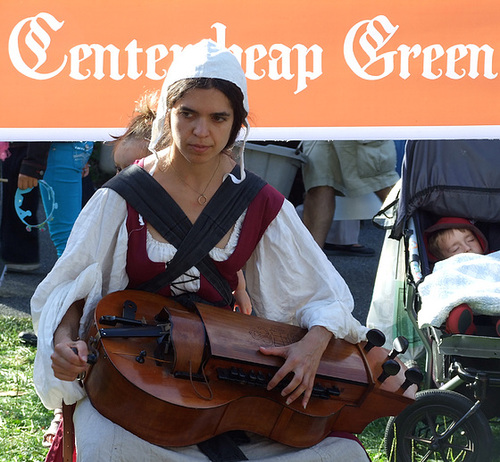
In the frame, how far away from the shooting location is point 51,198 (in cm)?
458

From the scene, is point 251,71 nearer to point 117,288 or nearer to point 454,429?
point 117,288

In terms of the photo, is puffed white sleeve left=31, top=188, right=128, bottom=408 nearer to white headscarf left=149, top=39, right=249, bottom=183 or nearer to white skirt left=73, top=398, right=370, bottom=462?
white skirt left=73, top=398, right=370, bottom=462

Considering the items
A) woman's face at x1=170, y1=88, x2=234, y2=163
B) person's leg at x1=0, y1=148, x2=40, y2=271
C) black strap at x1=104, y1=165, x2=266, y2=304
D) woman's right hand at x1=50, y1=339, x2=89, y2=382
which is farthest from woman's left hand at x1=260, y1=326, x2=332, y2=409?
person's leg at x1=0, y1=148, x2=40, y2=271

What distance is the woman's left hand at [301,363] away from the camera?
2248mm

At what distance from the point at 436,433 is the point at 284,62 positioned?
164cm

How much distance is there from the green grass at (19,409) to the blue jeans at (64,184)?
62 cm

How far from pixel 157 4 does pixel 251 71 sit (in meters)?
0.48

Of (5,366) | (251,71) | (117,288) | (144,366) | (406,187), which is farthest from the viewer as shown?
(5,366)

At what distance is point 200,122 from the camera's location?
8.01ft

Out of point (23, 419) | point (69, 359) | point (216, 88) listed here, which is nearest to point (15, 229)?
point (23, 419)

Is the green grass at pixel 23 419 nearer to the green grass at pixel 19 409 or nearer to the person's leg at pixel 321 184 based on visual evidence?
the green grass at pixel 19 409

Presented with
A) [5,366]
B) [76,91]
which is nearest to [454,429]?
[76,91]

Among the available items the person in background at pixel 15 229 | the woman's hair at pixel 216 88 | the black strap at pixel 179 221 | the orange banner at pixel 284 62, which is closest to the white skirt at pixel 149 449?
the black strap at pixel 179 221

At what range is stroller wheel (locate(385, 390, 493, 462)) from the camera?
3330 mm
